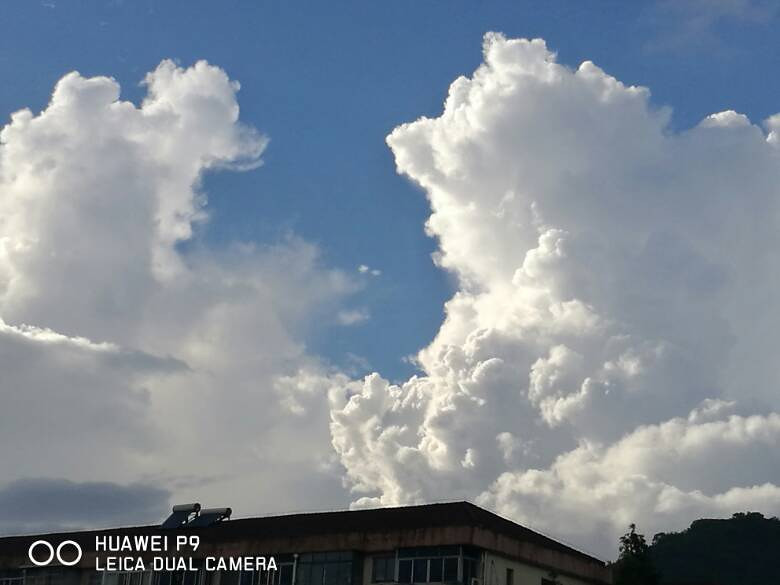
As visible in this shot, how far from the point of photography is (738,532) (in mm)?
148750

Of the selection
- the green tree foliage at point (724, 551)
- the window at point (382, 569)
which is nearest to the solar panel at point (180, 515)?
the window at point (382, 569)

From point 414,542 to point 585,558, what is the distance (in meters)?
15.6

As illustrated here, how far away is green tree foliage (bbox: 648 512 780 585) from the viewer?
13538cm

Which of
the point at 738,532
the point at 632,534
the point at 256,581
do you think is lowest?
the point at 256,581

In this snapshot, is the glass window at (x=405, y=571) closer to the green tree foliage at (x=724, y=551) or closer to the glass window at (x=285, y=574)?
the glass window at (x=285, y=574)

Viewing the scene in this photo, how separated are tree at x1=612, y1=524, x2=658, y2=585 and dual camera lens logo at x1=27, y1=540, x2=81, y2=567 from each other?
129 feet

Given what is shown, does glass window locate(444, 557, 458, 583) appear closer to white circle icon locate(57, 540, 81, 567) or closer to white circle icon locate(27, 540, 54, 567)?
white circle icon locate(57, 540, 81, 567)

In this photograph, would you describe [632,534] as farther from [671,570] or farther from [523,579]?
[671,570]

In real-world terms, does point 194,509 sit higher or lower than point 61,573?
higher

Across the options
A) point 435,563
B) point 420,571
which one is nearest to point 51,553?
point 420,571

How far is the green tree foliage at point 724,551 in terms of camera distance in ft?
444

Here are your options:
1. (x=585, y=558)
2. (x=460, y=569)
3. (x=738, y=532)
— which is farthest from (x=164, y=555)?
(x=738, y=532)

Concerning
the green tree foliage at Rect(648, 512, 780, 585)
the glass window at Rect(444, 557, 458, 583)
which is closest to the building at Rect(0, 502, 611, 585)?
the glass window at Rect(444, 557, 458, 583)

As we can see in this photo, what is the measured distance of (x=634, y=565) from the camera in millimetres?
70688
